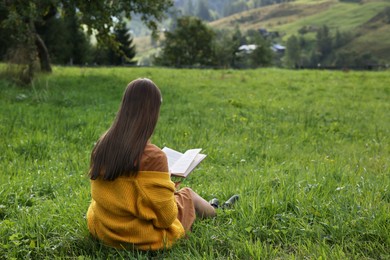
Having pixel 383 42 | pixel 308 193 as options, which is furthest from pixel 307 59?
pixel 308 193

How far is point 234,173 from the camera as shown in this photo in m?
6.21

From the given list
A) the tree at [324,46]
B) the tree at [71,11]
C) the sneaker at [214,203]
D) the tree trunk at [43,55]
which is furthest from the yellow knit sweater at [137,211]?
the tree at [324,46]

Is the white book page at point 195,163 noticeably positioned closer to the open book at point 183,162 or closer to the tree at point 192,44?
the open book at point 183,162

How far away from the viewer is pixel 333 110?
13.2 meters

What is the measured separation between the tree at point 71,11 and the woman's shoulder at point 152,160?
38.0ft

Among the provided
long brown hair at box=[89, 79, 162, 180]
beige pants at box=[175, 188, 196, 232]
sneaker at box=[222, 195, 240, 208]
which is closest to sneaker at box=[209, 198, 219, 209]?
sneaker at box=[222, 195, 240, 208]

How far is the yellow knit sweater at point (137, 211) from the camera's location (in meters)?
3.60

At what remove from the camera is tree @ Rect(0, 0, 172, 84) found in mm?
14023

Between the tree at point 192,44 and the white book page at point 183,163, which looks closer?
the white book page at point 183,163

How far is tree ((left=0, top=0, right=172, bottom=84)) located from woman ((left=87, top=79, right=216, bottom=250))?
1143 centimetres

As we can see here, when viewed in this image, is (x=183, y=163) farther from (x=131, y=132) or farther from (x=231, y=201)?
(x=131, y=132)

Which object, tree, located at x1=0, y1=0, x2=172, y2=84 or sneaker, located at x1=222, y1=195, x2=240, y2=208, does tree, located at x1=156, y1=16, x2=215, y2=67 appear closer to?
tree, located at x1=0, y1=0, x2=172, y2=84

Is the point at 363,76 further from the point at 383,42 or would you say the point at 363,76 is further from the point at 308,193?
the point at 383,42

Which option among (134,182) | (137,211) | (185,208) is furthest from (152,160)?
(185,208)
